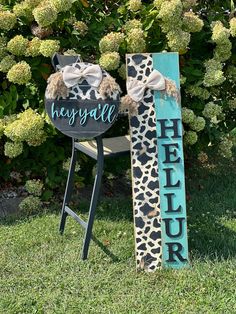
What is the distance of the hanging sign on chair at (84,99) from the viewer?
2863 millimetres

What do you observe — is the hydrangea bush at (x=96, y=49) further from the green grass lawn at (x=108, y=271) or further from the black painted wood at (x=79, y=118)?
the black painted wood at (x=79, y=118)

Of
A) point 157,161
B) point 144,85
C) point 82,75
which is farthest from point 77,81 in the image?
point 157,161

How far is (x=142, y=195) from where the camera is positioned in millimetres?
2980

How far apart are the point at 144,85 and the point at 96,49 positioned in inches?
41.1

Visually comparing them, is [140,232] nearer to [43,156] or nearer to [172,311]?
[172,311]

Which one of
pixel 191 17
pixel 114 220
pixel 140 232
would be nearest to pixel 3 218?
pixel 114 220

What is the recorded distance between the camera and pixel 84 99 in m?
2.88

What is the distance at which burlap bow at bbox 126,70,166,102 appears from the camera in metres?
2.89

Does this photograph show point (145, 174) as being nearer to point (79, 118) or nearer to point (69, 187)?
point (79, 118)

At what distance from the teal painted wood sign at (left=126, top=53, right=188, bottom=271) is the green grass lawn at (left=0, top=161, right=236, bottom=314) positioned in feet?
0.45

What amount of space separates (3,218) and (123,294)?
1381 millimetres

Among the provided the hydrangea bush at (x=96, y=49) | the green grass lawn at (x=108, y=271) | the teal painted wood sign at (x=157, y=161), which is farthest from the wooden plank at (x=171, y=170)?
the hydrangea bush at (x=96, y=49)

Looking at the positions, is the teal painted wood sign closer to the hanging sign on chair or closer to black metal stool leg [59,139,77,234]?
the hanging sign on chair

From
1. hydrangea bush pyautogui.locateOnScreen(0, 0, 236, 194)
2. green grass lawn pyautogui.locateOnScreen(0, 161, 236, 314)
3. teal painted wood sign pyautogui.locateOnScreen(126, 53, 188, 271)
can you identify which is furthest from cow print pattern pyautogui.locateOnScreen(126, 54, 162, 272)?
hydrangea bush pyautogui.locateOnScreen(0, 0, 236, 194)
